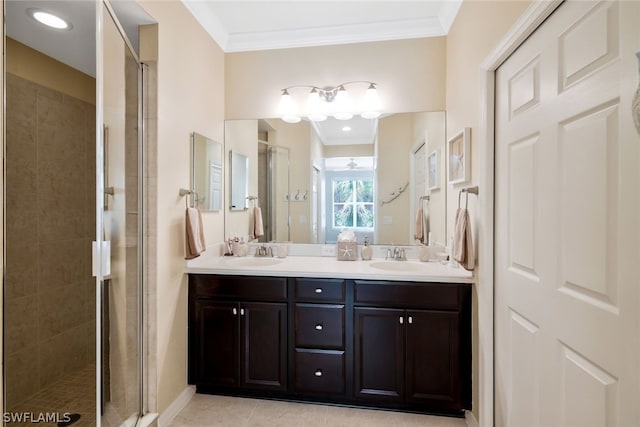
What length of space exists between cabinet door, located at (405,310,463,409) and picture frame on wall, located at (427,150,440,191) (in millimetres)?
1027

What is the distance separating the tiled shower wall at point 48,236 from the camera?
1.34 m

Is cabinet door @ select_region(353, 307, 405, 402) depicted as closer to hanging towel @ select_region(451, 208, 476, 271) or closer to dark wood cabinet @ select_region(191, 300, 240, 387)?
hanging towel @ select_region(451, 208, 476, 271)

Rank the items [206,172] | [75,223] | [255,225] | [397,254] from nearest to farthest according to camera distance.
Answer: [75,223], [206,172], [397,254], [255,225]

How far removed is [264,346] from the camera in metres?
2.10

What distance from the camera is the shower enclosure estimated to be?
1.36m

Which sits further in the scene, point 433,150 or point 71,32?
point 433,150

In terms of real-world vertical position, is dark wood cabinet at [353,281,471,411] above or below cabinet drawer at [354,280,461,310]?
below

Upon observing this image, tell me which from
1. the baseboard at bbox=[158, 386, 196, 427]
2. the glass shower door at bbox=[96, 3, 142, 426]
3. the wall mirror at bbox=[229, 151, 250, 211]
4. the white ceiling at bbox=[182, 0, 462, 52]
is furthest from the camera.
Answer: the wall mirror at bbox=[229, 151, 250, 211]

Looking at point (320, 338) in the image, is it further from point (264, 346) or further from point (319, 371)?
point (264, 346)

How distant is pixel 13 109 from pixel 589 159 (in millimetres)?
2136

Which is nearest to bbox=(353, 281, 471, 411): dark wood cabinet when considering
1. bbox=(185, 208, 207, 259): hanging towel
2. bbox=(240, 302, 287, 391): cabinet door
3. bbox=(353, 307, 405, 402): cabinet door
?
bbox=(353, 307, 405, 402): cabinet door

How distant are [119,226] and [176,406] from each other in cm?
126

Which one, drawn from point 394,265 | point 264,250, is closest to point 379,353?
point 394,265

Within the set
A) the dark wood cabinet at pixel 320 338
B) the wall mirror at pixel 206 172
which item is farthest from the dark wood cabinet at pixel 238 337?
the wall mirror at pixel 206 172
